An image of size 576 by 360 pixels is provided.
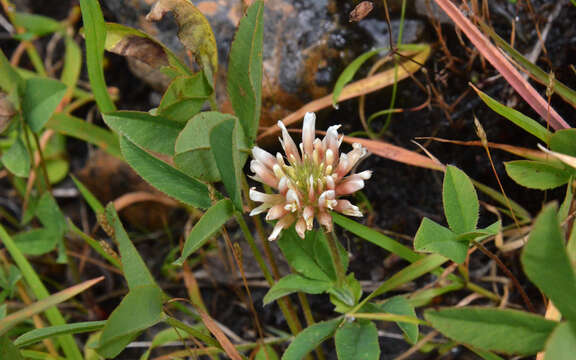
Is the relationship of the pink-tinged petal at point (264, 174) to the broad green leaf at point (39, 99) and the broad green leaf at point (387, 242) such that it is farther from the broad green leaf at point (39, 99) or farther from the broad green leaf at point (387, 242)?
the broad green leaf at point (39, 99)

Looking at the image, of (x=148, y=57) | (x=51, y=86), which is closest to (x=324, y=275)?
(x=148, y=57)

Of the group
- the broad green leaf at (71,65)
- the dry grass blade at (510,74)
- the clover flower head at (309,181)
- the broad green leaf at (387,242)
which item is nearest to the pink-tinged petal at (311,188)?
the clover flower head at (309,181)

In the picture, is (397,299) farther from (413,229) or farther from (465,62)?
(465,62)

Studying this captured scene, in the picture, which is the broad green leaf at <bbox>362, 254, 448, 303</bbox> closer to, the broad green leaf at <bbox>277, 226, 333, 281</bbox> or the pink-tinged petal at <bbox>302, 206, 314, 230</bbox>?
the broad green leaf at <bbox>277, 226, 333, 281</bbox>

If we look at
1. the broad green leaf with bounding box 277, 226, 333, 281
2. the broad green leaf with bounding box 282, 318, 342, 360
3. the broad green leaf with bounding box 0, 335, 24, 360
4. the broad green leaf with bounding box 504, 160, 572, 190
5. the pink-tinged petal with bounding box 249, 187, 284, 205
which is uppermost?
the pink-tinged petal with bounding box 249, 187, 284, 205

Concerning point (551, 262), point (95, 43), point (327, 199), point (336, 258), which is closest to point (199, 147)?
point (327, 199)

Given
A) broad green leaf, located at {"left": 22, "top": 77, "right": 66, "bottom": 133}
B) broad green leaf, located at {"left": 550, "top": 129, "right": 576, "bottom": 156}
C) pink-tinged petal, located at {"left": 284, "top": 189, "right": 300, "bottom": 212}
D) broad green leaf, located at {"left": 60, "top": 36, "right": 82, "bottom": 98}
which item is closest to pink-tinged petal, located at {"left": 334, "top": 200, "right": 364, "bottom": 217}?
pink-tinged petal, located at {"left": 284, "top": 189, "right": 300, "bottom": 212}
